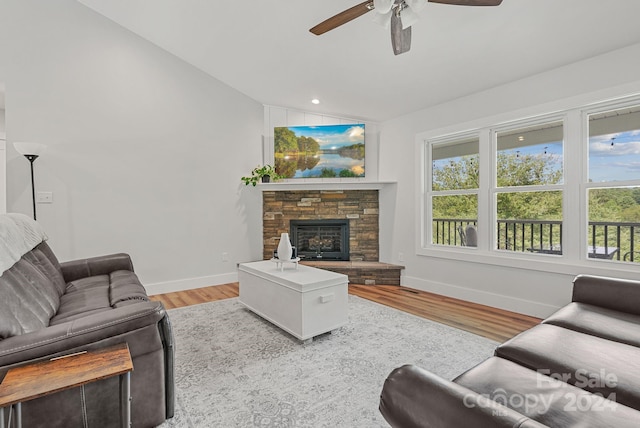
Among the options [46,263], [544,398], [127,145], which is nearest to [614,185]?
[544,398]

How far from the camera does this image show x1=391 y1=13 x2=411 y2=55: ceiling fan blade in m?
1.92

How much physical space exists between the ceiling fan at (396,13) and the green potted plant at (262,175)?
2.61 meters

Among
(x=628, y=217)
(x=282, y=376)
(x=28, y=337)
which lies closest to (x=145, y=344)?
(x=28, y=337)

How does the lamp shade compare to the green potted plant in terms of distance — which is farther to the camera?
the green potted plant

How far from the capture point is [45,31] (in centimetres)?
338

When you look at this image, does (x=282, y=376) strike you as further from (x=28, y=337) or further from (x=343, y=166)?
(x=343, y=166)

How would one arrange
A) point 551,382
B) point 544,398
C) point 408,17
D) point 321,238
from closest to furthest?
1. point 544,398
2. point 551,382
3. point 408,17
4. point 321,238

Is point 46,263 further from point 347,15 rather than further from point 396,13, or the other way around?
point 396,13

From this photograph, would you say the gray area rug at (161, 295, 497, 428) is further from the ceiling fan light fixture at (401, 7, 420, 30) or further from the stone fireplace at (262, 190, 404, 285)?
Result: the ceiling fan light fixture at (401, 7, 420, 30)

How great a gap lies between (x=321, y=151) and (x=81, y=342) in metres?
3.81

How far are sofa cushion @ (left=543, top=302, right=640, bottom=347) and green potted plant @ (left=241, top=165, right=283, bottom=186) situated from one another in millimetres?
3697

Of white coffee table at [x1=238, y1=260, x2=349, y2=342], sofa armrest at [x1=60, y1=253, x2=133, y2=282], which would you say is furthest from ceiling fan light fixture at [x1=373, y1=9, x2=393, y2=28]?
sofa armrest at [x1=60, y1=253, x2=133, y2=282]

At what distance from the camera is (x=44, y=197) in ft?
11.1

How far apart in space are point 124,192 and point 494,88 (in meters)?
4.43
